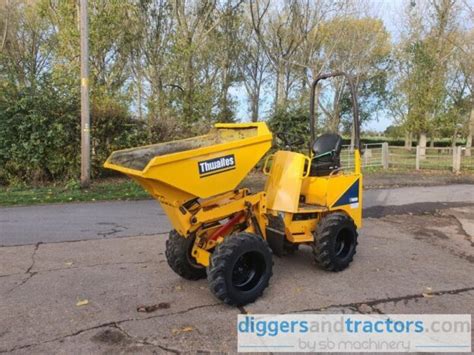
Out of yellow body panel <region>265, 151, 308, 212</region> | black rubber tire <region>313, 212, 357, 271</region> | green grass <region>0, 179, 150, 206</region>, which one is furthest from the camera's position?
green grass <region>0, 179, 150, 206</region>

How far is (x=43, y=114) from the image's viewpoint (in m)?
11.8

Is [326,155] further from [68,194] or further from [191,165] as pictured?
[68,194]

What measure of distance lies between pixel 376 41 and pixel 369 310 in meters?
25.8

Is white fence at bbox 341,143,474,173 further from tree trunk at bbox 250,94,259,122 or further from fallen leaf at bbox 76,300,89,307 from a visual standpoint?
fallen leaf at bbox 76,300,89,307

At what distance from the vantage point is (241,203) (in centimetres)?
454

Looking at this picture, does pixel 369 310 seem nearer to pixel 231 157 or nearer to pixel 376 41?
pixel 231 157

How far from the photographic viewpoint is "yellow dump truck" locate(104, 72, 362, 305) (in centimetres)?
401

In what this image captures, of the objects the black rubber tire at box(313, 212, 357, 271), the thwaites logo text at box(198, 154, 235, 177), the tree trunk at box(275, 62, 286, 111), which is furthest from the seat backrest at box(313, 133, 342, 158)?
the tree trunk at box(275, 62, 286, 111)

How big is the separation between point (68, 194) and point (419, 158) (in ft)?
45.0

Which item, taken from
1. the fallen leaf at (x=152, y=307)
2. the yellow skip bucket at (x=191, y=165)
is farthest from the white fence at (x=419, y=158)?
the fallen leaf at (x=152, y=307)

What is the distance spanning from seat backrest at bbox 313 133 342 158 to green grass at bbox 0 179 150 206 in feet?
19.3

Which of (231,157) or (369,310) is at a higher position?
(231,157)

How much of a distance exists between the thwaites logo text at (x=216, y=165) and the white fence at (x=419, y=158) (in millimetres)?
13395

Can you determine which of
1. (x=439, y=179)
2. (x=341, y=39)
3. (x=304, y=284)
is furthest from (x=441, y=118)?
(x=304, y=284)
